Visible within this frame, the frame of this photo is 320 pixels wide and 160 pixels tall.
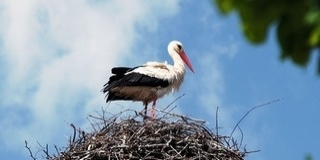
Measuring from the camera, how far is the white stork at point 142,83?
8.55 metres

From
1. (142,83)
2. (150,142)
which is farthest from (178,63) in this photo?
(150,142)

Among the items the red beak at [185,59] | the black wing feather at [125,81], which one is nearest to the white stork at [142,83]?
the black wing feather at [125,81]

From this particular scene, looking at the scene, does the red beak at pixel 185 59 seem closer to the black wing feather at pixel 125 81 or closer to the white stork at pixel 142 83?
the white stork at pixel 142 83

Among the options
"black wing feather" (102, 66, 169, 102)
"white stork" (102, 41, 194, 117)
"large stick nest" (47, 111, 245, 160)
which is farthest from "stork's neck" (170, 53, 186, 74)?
"large stick nest" (47, 111, 245, 160)

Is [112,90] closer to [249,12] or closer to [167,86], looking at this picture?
[167,86]

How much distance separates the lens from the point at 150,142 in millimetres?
6430

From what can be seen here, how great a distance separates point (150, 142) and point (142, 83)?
220 centimetres

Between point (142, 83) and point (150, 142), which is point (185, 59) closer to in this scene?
point (142, 83)

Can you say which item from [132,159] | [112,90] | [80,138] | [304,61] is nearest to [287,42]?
[304,61]

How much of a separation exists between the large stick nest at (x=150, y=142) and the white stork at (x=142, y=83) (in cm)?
173

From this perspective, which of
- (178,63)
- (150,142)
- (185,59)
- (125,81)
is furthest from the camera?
(185,59)

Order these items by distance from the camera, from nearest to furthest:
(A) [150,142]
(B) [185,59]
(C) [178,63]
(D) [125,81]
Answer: (A) [150,142] → (D) [125,81] → (C) [178,63] → (B) [185,59]

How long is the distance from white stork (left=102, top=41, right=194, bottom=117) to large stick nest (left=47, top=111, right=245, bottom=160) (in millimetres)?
1726

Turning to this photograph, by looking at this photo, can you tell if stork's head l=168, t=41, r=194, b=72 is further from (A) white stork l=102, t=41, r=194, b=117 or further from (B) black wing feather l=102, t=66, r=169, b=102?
(B) black wing feather l=102, t=66, r=169, b=102
